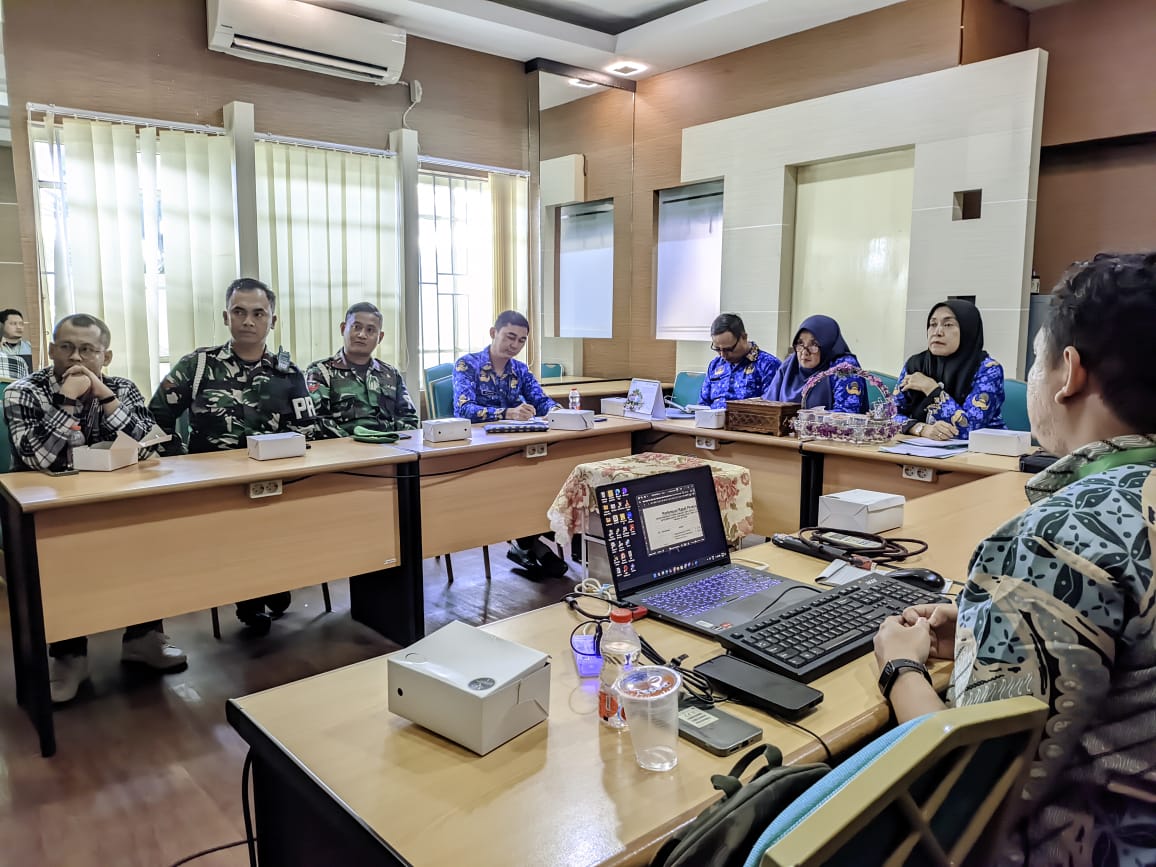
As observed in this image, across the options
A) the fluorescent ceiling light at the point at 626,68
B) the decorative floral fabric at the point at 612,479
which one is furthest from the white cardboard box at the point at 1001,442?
the fluorescent ceiling light at the point at 626,68

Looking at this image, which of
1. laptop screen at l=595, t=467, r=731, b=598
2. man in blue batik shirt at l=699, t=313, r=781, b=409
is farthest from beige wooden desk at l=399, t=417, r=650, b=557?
laptop screen at l=595, t=467, r=731, b=598

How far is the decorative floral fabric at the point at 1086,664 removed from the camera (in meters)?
0.81

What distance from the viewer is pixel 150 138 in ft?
12.7

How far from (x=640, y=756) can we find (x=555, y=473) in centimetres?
260

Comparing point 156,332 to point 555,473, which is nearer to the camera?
point 555,473

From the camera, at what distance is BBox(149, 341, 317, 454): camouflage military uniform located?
10.2 ft

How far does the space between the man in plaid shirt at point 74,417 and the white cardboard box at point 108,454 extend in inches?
3.6

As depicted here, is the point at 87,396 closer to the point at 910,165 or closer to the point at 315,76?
the point at 315,76

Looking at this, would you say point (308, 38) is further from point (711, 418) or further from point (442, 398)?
point (711, 418)

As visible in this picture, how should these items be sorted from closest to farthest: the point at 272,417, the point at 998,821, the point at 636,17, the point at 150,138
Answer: the point at 998,821 < the point at 272,417 < the point at 150,138 < the point at 636,17

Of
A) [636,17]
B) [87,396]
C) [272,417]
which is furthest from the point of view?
[636,17]

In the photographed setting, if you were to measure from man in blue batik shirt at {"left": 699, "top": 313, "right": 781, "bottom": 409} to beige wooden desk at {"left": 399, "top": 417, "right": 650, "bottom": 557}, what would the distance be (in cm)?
93

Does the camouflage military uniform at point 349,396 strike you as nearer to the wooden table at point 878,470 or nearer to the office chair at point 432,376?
the office chair at point 432,376

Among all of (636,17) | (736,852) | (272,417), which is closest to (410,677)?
(736,852)
